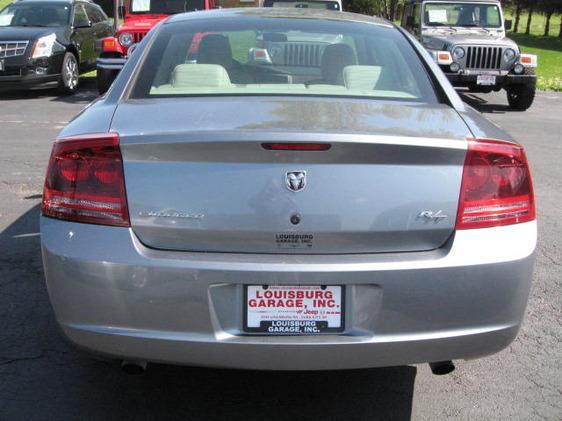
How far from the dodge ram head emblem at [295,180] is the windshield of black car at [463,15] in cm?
1182

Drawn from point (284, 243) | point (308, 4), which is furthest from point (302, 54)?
point (308, 4)

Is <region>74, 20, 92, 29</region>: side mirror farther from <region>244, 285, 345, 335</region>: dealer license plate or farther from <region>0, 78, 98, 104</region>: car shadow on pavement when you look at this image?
<region>244, 285, 345, 335</region>: dealer license plate

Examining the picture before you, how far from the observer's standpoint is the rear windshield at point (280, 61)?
339cm

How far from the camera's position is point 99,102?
3.28 m

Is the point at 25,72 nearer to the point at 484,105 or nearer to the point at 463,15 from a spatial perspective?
the point at 463,15

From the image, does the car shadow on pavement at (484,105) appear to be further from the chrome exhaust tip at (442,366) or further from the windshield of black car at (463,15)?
the chrome exhaust tip at (442,366)

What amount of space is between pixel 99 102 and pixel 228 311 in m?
1.32

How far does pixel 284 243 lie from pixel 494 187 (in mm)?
837

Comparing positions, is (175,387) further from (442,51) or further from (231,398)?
(442,51)

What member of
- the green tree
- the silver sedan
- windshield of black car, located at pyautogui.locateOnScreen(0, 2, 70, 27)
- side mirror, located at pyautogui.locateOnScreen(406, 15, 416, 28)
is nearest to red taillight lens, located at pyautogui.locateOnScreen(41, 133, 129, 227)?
the silver sedan

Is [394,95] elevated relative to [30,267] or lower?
elevated

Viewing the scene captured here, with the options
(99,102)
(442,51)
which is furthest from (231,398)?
(442,51)

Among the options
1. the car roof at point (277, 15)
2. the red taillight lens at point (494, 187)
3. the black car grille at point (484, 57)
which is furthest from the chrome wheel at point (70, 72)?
the red taillight lens at point (494, 187)

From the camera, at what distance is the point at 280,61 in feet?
13.2
